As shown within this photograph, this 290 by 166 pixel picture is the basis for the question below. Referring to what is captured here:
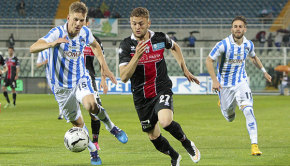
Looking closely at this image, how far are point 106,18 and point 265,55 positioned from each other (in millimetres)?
9360

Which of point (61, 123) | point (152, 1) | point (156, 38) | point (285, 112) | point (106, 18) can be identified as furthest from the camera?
point (152, 1)

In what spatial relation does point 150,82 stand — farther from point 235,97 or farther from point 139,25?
point 235,97

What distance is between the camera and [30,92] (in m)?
29.8

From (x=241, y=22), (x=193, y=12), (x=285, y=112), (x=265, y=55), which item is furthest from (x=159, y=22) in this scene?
(x=241, y=22)

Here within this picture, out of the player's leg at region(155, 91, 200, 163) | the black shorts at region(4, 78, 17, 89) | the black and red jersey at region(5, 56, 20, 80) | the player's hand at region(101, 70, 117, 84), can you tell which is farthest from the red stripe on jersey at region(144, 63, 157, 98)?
the black shorts at region(4, 78, 17, 89)

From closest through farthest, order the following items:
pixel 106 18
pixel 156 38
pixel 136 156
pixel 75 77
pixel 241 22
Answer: pixel 156 38
pixel 75 77
pixel 136 156
pixel 241 22
pixel 106 18

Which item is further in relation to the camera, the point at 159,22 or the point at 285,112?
the point at 159,22

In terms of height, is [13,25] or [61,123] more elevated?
[13,25]

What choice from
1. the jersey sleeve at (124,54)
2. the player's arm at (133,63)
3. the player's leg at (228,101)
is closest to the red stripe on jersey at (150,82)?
the jersey sleeve at (124,54)

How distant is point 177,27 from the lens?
31.7 m

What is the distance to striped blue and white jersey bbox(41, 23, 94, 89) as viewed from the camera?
7.82 metres

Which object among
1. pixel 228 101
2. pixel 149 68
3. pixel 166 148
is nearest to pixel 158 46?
pixel 149 68

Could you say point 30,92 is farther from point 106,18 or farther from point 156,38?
point 156,38

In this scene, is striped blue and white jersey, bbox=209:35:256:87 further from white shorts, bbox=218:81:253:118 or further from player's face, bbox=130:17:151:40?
player's face, bbox=130:17:151:40
